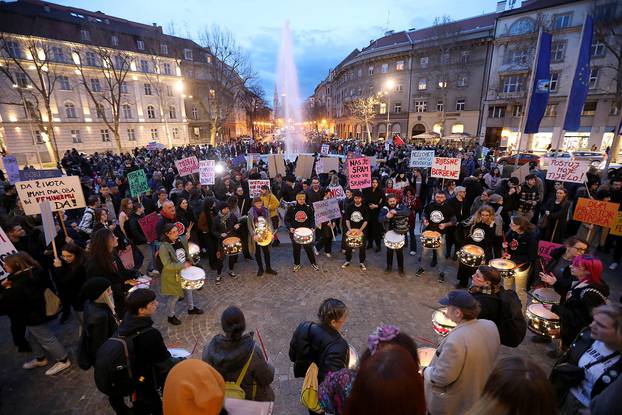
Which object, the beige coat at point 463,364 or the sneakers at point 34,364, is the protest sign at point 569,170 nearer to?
the beige coat at point 463,364

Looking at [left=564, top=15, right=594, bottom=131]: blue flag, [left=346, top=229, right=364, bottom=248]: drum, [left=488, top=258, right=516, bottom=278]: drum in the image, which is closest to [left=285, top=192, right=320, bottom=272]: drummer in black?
[left=346, top=229, right=364, bottom=248]: drum

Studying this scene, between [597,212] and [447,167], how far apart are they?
4064 millimetres

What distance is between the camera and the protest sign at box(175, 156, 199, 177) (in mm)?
11188

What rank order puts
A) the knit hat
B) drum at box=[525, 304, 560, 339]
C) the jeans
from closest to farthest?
the knit hat < drum at box=[525, 304, 560, 339] < the jeans

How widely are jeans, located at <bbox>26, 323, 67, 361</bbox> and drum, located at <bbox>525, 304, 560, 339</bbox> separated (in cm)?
755

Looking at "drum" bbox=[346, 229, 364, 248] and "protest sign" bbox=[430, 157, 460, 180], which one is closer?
"drum" bbox=[346, 229, 364, 248]

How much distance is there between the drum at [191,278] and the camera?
5.73 m

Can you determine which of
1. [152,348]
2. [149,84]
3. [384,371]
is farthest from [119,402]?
[149,84]

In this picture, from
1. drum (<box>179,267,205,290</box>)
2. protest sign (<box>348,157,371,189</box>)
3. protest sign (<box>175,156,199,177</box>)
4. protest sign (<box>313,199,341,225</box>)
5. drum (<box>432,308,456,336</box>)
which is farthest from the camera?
protest sign (<box>175,156,199,177</box>)

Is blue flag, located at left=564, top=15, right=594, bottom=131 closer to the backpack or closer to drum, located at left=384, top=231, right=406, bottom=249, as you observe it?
drum, located at left=384, top=231, right=406, bottom=249

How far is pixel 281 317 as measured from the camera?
20.7 ft

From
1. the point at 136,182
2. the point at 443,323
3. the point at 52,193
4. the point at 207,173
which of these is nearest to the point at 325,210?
the point at 443,323

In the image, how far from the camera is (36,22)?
115 feet

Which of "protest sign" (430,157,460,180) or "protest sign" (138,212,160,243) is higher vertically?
"protest sign" (430,157,460,180)
